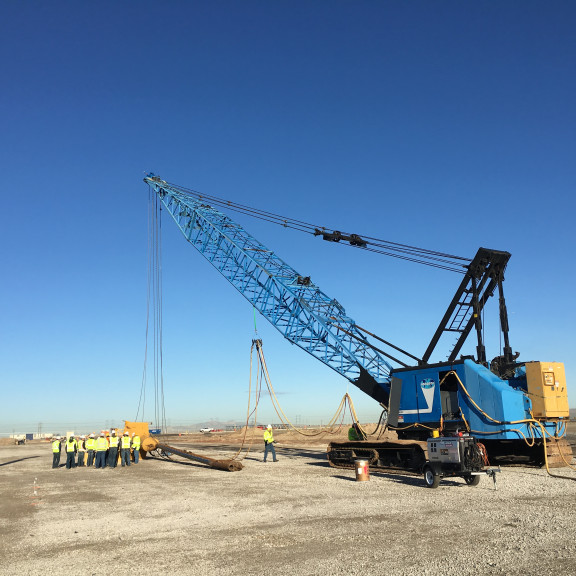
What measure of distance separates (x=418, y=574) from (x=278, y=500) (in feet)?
21.9

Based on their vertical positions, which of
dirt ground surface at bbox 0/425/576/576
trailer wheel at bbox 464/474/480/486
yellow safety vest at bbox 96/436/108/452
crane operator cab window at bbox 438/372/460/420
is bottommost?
dirt ground surface at bbox 0/425/576/576

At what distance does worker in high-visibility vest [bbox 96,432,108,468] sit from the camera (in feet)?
79.9

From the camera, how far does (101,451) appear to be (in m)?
24.4

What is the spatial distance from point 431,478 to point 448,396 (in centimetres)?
635

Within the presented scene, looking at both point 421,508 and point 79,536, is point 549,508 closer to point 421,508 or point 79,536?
point 421,508

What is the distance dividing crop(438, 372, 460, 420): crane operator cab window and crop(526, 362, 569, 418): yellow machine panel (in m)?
2.67

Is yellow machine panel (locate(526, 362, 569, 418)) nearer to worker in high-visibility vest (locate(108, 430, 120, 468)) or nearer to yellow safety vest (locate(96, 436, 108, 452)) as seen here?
worker in high-visibility vest (locate(108, 430, 120, 468))

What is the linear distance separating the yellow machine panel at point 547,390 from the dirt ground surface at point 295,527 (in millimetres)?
2733

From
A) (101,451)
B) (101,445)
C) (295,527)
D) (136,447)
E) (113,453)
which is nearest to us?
(295,527)

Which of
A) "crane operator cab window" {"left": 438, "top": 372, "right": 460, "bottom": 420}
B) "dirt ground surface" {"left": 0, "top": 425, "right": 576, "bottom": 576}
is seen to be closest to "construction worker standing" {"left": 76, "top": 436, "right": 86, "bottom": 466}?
"dirt ground surface" {"left": 0, "top": 425, "right": 576, "bottom": 576}

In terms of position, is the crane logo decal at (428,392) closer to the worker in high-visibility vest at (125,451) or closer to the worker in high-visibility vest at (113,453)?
the worker in high-visibility vest at (125,451)

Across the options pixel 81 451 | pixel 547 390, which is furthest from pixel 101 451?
pixel 547 390

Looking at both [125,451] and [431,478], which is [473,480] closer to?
[431,478]

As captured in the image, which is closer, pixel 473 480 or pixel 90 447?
pixel 473 480
